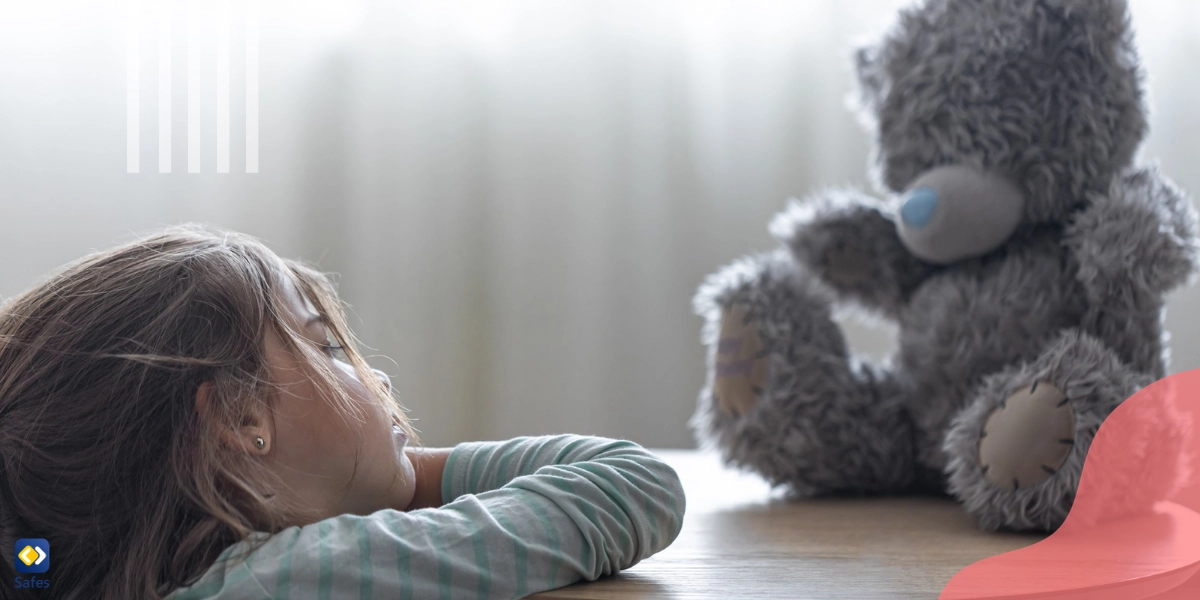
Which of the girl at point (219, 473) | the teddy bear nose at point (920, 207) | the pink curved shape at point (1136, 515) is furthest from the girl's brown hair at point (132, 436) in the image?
the teddy bear nose at point (920, 207)

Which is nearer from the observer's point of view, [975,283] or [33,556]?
[33,556]

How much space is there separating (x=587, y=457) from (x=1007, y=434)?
1.08 feet

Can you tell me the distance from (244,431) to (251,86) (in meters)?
0.96

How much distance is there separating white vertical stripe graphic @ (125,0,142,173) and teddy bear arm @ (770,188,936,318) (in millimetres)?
963

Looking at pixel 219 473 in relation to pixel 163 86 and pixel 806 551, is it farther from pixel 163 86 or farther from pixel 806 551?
pixel 163 86

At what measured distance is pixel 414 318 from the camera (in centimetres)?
131

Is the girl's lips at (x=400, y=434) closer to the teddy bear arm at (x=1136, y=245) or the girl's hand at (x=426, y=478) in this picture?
the girl's hand at (x=426, y=478)

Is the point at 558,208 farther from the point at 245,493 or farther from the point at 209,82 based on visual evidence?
the point at 245,493

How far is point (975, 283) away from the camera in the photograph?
2.60 ft

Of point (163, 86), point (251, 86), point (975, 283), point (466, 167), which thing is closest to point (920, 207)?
point (975, 283)

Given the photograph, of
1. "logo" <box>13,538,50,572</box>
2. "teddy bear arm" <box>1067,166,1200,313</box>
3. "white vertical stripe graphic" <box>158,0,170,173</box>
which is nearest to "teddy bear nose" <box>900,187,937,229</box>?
"teddy bear arm" <box>1067,166,1200,313</box>

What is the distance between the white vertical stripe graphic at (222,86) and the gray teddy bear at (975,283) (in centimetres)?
80

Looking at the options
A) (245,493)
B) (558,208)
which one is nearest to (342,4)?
(558,208)

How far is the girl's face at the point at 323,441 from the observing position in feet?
→ 1.61
